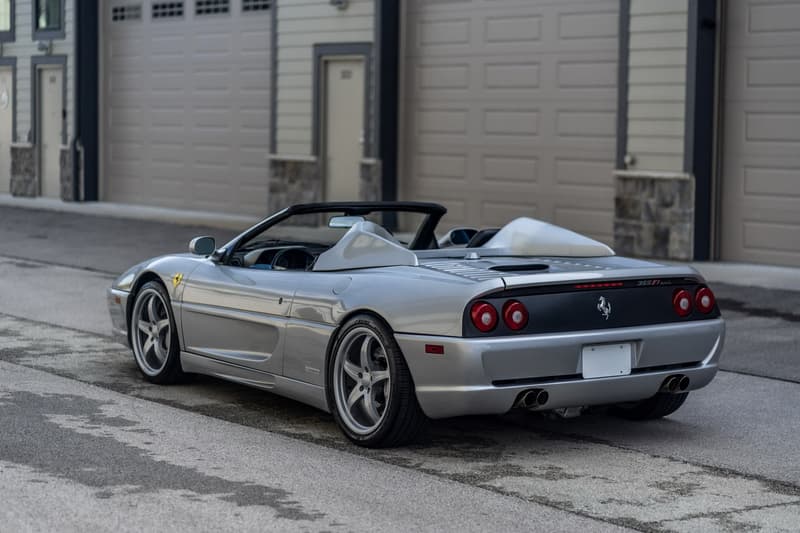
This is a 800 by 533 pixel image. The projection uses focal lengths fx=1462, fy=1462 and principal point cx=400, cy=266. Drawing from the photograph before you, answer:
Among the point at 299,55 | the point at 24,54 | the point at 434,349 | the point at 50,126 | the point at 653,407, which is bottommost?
the point at 653,407

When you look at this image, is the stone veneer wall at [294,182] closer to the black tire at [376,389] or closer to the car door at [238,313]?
the car door at [238,313]

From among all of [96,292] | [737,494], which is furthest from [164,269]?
[96,292]

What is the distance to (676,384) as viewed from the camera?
6875mm

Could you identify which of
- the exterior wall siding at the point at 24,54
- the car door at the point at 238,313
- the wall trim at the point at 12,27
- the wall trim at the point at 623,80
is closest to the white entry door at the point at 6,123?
the exterior wall siding at the point at 24,54

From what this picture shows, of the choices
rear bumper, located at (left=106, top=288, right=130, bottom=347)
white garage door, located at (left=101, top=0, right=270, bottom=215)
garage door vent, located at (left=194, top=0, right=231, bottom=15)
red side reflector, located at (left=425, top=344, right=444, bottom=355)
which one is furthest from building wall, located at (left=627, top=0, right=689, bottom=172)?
red side reflector, located at (left=425, top=344, right=444, bottom=355)

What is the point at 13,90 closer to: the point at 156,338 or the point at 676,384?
the point at 156,338

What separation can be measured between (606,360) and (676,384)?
0.49 m

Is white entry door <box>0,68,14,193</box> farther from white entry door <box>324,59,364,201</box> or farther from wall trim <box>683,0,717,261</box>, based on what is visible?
wall trim <box>683,0,717,261</box>

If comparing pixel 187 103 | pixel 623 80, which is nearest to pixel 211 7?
pixel 187 103

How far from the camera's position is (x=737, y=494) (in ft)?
19.4

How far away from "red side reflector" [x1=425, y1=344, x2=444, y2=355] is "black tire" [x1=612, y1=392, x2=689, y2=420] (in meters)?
1.41

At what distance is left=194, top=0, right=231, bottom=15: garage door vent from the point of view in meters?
22.5

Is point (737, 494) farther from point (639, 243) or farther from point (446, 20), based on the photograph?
point (446, 20)

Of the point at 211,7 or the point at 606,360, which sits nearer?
the point at 606,360
